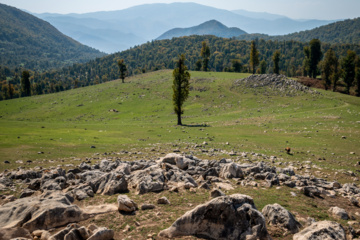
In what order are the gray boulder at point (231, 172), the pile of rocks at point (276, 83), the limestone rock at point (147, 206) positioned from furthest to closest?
1. the pile of rocks at point (276, 83)
2. the gray boulder at point (231, 172)
3. the limestone rock at point (147, 206)

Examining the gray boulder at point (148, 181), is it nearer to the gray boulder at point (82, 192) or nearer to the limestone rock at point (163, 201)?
the limestone rock at point (163, 201)

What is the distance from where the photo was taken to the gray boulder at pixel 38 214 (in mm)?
11141

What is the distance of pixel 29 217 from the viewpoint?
11648 mm

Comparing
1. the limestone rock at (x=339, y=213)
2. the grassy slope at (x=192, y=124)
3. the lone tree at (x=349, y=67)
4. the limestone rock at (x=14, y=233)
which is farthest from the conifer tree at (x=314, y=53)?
the limestone rock at (x=14, y=233)

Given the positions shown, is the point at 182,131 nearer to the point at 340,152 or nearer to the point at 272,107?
the point at 340,152

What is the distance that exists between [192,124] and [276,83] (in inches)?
1865

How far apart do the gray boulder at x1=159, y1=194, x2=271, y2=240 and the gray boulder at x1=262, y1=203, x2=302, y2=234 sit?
1371 millimetres

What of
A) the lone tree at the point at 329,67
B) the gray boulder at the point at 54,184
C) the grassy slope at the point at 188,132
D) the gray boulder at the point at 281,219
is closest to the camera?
the gray boulder at the point at 281,219

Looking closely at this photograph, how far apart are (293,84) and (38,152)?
81.1 m

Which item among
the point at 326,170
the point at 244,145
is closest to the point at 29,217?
the point at 326,170

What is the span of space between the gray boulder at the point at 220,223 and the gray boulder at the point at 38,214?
527 centimetres

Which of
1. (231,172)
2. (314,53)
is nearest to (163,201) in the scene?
(231,172)

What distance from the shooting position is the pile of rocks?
252ft

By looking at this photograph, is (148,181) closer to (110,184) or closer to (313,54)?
(110,184)
